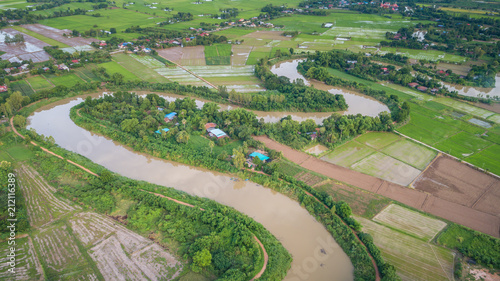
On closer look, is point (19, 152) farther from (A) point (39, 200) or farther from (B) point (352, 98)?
(B) point (352, 98)

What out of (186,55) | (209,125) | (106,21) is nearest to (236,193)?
(209,125)

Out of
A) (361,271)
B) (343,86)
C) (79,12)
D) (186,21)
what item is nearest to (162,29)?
(186,21)

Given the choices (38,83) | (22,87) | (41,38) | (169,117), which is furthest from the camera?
(41,38)

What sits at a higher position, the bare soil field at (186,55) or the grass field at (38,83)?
the bare soil field at (186,55)

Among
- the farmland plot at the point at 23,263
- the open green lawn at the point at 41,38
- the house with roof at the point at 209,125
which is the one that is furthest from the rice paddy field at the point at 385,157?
the open green lawn at the point at 41,38

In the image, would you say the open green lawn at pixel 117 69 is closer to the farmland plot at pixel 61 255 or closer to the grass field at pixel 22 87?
the grass field at pixel 22 87

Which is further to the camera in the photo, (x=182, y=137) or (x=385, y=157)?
(x=182, y=137)
